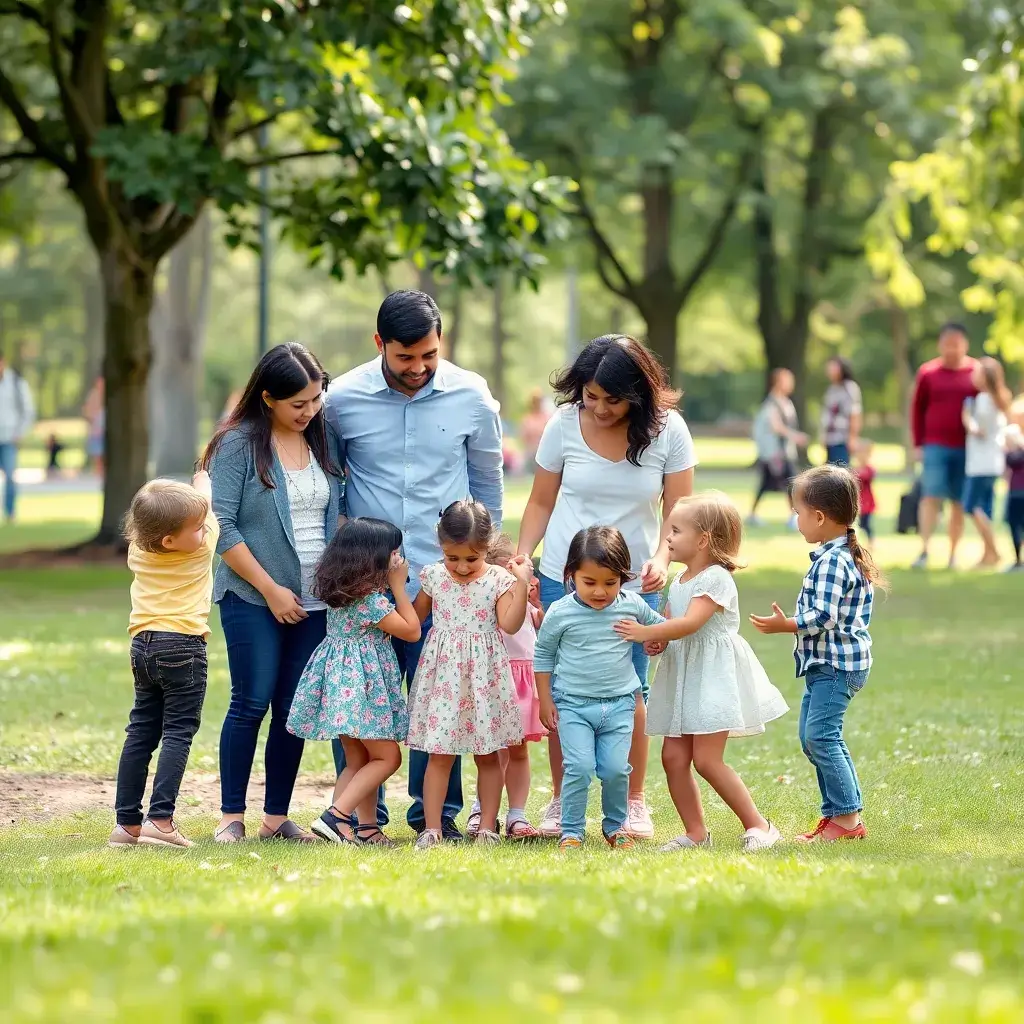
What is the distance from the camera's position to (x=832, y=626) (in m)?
6.69

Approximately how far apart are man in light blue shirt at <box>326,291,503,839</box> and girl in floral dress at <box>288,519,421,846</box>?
0.18 m

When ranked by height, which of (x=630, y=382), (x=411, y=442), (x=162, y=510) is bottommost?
(x=162, y=510)

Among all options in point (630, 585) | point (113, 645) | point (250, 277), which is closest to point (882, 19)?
point (113, 645)

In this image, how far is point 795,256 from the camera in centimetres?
4141

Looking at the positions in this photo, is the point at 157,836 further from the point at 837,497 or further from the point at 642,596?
the point at 837,497

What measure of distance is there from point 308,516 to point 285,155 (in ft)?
38.4

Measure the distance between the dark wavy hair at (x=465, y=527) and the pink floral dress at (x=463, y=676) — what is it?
0.20 m

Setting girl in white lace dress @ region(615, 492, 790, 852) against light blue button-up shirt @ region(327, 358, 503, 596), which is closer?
girl in white lace dress @ region(615, 492, 790, 852)

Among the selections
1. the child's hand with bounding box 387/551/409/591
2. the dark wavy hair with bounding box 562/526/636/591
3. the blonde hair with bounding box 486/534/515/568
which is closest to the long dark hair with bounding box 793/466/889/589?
the dark wavy hair with bounding box 562/526/636/591

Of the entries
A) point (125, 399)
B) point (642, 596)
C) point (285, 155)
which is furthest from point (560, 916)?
point (125, 399)

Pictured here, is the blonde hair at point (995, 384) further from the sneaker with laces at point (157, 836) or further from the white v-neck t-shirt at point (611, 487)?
the sneaker with laces at point (157, 836)

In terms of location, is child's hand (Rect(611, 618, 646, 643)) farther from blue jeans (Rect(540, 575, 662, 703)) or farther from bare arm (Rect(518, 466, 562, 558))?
bare arm (Rect(518, 466, 562, 558))

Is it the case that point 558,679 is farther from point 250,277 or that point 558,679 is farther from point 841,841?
point 250,277

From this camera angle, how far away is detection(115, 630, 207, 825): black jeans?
6824 millimetres
